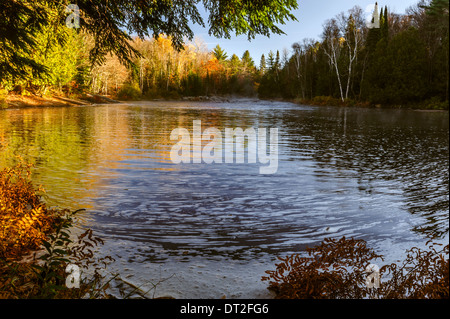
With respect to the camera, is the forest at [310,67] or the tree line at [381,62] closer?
the forest at [310,67]

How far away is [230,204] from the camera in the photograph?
7.79m

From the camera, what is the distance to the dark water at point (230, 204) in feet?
16.1

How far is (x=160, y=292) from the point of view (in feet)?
13.1

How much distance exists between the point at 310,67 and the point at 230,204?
66.4 metres

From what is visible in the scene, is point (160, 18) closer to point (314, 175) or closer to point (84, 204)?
point (84, 204)

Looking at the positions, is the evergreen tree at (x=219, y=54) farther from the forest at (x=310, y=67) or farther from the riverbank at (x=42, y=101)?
the riverbank at (x=42, y=101)

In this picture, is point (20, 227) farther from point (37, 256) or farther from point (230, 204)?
point (230, 204)

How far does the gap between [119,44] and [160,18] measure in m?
0.89

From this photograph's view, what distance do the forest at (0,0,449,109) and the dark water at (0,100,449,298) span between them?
3002 millimetres

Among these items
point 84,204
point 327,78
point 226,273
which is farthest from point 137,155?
point 327,78

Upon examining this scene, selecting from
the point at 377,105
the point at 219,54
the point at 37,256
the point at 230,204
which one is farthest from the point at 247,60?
the point at 37,256

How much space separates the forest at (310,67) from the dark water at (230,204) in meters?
→ 3.00

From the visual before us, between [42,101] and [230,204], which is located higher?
[42,101]

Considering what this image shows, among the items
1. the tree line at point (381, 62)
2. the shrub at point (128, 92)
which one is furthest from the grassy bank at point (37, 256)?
the shrub at point (128, 92)
